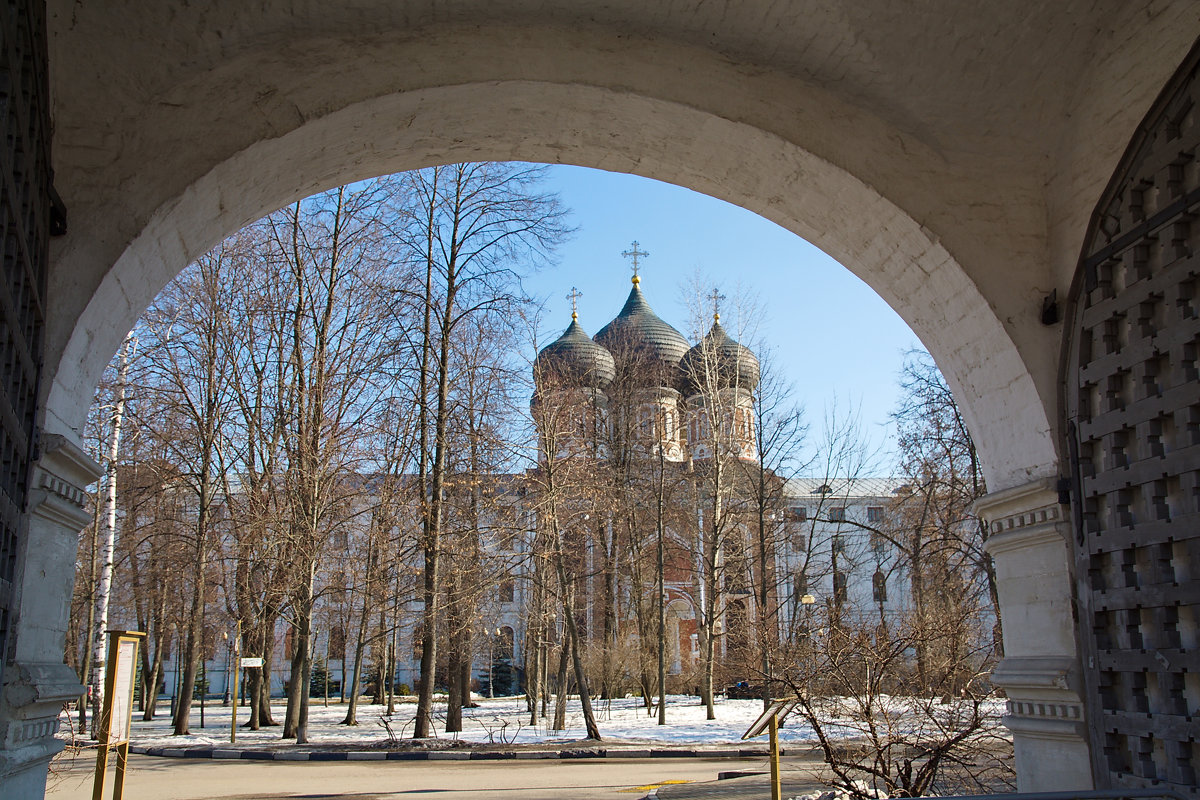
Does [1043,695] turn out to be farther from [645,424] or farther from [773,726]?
[645,424]

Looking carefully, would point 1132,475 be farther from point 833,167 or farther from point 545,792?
point 545,792

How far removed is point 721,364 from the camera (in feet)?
81.2

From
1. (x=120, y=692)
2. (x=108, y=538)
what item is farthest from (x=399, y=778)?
(x=108, y=538)

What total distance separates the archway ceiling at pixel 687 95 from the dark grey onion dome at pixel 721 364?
17890mm

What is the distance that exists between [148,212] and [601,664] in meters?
20.9

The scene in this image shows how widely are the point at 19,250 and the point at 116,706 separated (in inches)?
145

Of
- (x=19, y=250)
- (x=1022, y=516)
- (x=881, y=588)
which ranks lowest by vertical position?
(x=1022, y=516)

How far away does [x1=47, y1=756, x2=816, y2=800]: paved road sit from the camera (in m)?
9.95

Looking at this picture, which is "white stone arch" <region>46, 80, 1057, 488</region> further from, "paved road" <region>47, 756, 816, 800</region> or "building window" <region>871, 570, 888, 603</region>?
"building window" <region>871, 570, 888, 603</region>

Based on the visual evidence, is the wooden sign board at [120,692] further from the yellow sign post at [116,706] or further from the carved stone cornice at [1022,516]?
the carved stone cornice at [1022,516]

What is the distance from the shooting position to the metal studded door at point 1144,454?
390 cm

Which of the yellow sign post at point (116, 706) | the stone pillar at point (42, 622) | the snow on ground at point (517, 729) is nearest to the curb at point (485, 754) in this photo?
the snow on ground at point (517, 729)

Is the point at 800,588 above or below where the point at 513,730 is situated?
above

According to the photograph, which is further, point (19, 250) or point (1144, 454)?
point (1144, 454)
